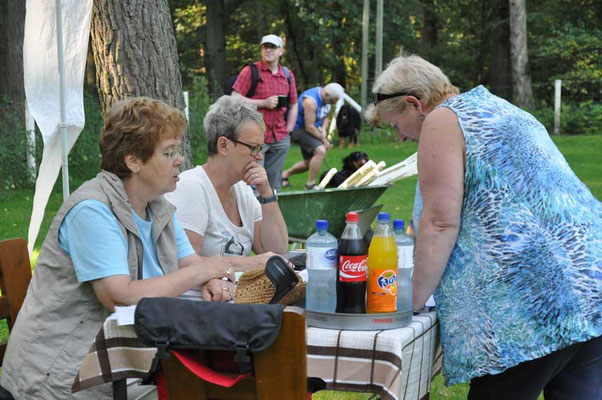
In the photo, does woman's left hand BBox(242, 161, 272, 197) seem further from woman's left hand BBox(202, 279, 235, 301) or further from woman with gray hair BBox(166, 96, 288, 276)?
woman's left hand BBox(202, 279, 235, 301)

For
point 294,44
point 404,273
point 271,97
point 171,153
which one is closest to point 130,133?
point 171,153

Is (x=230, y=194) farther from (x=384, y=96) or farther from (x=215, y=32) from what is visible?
(x=215, y=32)

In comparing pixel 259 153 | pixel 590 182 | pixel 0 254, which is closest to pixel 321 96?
pixel 590 182

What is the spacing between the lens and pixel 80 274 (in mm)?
2613

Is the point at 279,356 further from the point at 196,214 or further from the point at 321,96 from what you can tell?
the point at 321,96

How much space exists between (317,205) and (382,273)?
9.01 feet

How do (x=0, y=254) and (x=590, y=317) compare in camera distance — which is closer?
(x=590, y=317)

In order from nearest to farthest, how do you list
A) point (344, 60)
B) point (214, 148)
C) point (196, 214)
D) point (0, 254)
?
point (0, 254)
point (196, 214)
point (214, 148)
point (344, 60)

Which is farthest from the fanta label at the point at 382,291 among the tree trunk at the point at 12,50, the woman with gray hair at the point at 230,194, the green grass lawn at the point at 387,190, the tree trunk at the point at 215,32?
the tree trunk at the point at 215,32

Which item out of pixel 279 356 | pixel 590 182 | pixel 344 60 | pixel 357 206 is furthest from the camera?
pixel 344 60

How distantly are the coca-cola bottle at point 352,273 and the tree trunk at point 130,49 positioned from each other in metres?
3.09

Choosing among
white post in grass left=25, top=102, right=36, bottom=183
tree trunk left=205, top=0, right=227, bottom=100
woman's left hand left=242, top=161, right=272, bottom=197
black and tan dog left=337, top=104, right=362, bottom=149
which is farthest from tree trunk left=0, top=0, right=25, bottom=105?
tree trunk left=205, top=0, right=227, bottom=100

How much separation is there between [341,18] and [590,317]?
93.8 ft

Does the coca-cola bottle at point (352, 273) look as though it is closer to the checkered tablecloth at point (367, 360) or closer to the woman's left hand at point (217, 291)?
the checkered tablecloth at point (367, 360)
